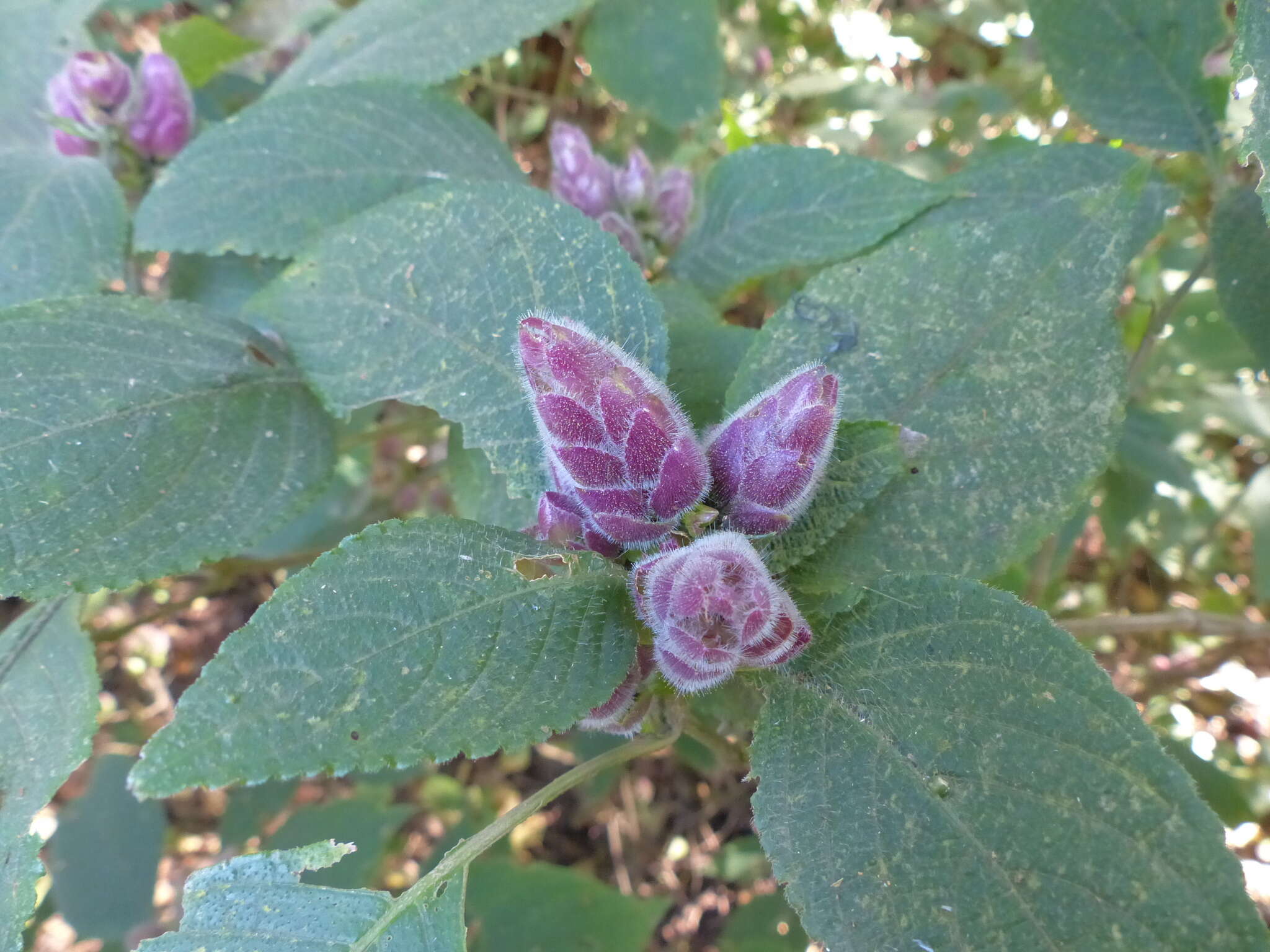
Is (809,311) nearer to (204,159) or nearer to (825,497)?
(825,497)

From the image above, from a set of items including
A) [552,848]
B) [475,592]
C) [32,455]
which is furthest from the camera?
[552,848]

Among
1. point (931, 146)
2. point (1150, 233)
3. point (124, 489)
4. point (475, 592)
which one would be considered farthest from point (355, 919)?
point (931, 146)

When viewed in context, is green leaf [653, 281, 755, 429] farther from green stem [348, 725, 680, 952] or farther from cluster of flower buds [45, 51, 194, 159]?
cluster of flower buds [45, 51, 194, 159]

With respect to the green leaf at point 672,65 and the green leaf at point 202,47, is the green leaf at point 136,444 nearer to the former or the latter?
the green leaf at point 202,47

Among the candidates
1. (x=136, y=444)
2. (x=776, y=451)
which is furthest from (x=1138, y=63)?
(x=136, y=444)

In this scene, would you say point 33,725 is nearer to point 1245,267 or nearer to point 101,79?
point 101,79

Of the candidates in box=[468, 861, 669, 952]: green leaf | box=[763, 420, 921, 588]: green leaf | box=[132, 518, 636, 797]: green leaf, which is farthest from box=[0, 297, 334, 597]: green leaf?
box=[468, 861, 669, 952]: green leaf

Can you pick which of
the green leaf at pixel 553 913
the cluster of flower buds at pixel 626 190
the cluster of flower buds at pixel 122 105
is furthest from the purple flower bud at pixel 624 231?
the green leaf at pixel 553 913
